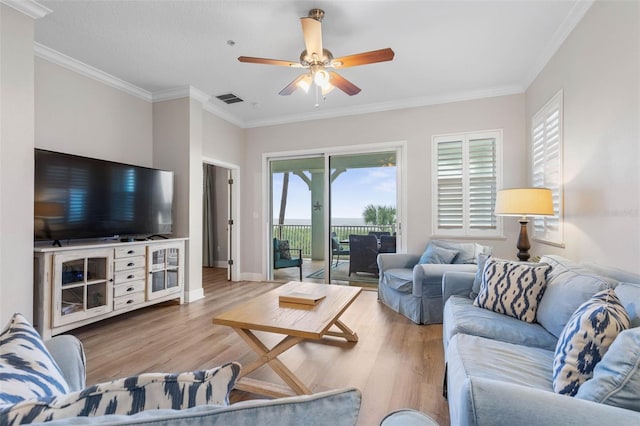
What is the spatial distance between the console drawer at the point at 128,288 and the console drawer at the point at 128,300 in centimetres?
4

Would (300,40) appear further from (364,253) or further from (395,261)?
(364,253)

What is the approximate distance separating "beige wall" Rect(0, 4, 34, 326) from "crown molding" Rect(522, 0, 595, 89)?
4398 mm

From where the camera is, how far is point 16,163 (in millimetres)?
2393

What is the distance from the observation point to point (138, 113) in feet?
13.2

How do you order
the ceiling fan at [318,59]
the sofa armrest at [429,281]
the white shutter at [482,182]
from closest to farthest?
the ceiling fan at [318,59]
the sofa armrest at [429,281]
the white shutter at [482,182]

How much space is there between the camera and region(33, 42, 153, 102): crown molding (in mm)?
2996

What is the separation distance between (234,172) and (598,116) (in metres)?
4.65

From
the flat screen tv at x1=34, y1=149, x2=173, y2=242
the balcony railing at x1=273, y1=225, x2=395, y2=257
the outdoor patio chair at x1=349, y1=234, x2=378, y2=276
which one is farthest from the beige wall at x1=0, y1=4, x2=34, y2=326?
the outdoor patio chair at x1=349, y1=234, x2=378, y2=276

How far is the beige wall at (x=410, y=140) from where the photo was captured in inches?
152

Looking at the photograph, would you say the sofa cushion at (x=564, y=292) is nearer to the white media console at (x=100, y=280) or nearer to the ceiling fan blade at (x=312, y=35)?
the ceiling fan blade at (x=312, y=35)

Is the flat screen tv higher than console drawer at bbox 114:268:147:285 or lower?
higher

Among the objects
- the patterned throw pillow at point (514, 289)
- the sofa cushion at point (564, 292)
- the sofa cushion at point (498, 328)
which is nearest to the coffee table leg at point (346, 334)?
the sofa cushion at point (498, 328)

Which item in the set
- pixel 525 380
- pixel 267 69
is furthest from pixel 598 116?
pixel 267 69

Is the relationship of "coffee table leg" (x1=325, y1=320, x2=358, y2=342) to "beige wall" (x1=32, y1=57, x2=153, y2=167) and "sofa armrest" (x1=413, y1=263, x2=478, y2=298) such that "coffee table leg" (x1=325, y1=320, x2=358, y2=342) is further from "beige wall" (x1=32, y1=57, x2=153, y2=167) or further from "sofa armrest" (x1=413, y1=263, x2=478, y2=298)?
"beige wall" (x1=32, y1=57, x2=153, y2=167)
